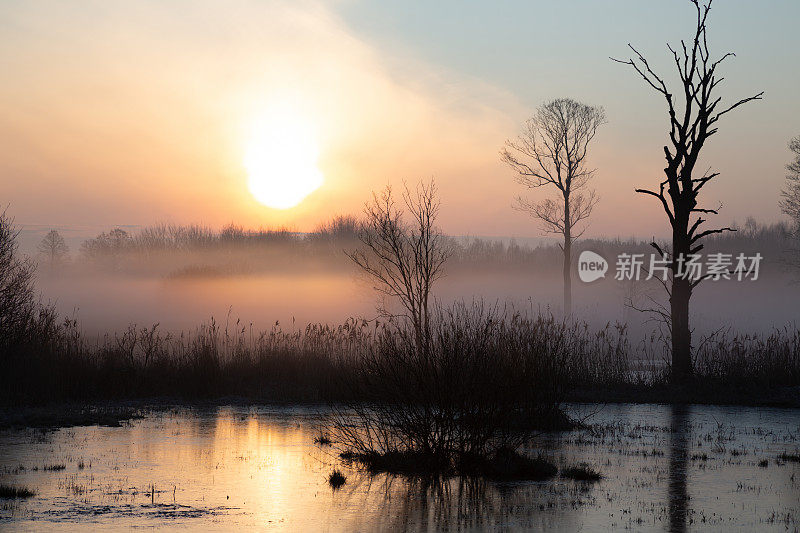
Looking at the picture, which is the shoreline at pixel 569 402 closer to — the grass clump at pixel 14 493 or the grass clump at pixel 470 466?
the grass clump at pixel 470 466

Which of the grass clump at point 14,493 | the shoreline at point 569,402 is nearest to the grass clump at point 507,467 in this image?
the grass clump at point 14,493

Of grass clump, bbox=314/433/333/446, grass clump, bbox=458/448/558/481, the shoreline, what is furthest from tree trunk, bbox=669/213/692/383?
grass clump, bbox=458/448/558/481

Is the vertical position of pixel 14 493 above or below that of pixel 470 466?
below

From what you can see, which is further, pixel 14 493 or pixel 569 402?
pixel 569 402

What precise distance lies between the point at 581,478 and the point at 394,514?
330cm

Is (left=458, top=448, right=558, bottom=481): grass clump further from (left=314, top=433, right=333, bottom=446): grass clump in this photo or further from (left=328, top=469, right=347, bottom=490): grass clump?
(left=314, top=433, right=333, bottom=446): grass clump

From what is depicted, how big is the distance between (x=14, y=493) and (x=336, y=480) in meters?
3.93

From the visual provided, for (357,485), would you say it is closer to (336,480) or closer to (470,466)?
(336,480)

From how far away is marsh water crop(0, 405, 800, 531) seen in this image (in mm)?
9164

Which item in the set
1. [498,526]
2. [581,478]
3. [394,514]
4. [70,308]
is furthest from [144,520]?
[70,308]

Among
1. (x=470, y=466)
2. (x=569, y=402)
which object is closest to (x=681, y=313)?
(x=569, y=402)

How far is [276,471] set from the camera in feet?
39.8

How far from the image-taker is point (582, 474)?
1157cm

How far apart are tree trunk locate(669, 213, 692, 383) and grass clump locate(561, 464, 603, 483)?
1245 cm
